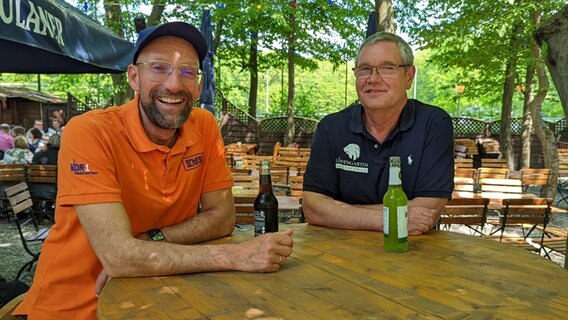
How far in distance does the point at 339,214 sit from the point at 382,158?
40 cm

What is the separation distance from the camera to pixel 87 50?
12.2ft

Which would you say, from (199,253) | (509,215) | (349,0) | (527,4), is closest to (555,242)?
(509,215)

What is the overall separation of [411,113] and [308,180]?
662 mm

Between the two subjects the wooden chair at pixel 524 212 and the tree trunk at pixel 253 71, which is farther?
the tree trunk at pixel 253 71

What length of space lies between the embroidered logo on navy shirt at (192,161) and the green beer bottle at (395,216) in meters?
0.87

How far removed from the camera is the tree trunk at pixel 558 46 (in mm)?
2672

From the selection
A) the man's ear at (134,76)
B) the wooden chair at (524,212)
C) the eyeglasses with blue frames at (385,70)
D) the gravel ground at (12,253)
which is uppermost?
the eyeglasses with blue frames at (385,70)

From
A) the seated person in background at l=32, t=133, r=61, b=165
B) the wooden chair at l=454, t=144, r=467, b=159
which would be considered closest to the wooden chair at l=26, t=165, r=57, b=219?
the seated person in background at l=32, t=133, r=61, b=165

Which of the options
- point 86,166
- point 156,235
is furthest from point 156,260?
point 86,166

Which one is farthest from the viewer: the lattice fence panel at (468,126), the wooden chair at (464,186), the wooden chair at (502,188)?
the lattice fence panel at (468,126)

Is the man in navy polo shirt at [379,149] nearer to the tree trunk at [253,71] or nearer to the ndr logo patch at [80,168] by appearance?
the ndr logo patch at [80,168]

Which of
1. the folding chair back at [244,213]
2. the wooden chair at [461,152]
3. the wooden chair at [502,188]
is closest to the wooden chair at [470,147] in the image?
the wooden chair at [461,152]

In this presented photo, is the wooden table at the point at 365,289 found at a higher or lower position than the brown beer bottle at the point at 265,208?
lower

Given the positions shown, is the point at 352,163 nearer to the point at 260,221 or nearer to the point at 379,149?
the point at 379,149
